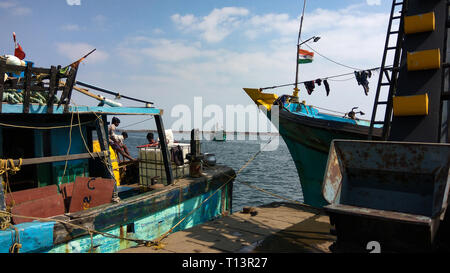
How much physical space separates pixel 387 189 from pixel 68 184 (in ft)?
20.0

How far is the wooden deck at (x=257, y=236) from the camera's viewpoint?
495cm

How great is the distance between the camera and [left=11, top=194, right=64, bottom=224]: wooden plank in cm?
499

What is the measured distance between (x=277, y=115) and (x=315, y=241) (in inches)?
266

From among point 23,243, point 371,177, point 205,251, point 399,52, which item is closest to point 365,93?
point 399,52

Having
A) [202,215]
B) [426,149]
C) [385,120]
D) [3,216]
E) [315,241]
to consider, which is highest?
[385,120]

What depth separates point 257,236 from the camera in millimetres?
5559

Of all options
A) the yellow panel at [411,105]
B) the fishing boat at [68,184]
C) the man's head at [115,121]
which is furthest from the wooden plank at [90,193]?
the yellow panel at [411,105]

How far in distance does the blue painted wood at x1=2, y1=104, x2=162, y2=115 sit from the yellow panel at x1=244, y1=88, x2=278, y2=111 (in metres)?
6.08

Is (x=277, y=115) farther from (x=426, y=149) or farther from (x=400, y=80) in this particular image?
(x=426, y=149)

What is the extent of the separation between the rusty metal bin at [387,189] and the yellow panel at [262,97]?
24.6 ft

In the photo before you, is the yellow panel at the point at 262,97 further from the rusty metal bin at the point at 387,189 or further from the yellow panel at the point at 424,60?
the rusty metal bin at the point at 387,189

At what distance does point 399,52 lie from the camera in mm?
6078

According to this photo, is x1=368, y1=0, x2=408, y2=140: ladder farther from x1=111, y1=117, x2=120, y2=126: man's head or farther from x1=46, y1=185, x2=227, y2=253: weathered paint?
x1=111, y1=117, x2=120, y2=126: man's head

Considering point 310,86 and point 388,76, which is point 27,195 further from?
point 310,86
